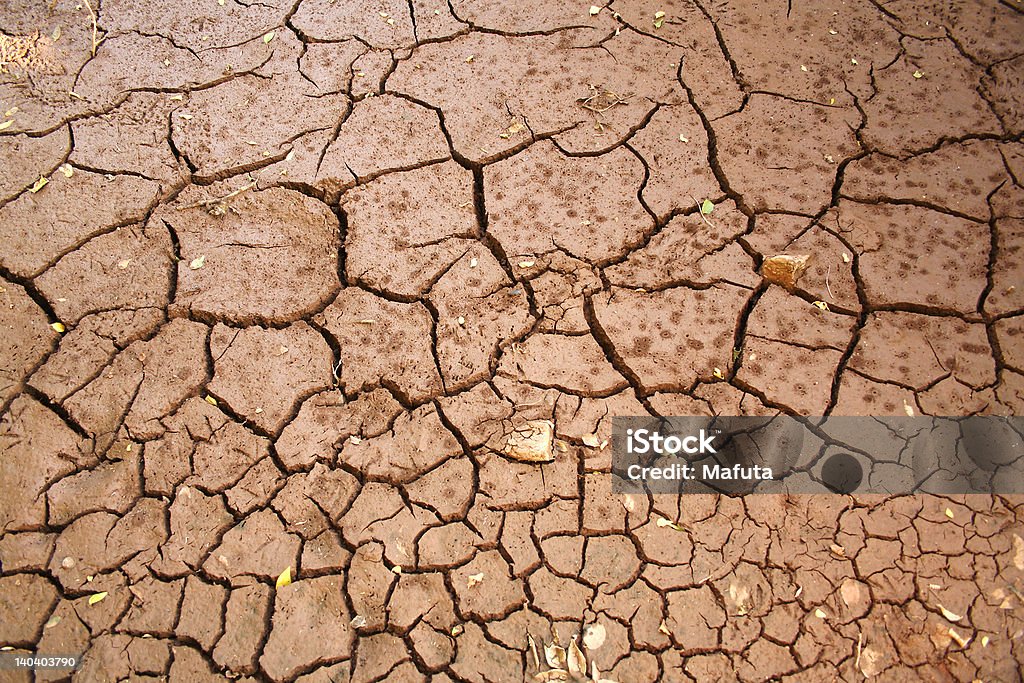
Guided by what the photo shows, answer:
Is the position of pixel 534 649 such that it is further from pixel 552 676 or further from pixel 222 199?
pixel 222 199

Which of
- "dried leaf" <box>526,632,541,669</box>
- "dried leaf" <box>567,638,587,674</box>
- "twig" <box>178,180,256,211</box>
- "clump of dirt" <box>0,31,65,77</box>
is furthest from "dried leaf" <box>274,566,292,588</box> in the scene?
"clump of dirt" <box>0,31,65,77</box>

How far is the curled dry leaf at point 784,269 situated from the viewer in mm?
2631

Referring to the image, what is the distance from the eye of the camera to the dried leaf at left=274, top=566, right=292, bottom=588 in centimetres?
213

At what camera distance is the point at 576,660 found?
6.68 ft

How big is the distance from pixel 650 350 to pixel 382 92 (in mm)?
1653

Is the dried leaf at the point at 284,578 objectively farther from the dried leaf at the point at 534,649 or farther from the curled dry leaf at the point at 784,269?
the curled dry leaf at the point at 784,269

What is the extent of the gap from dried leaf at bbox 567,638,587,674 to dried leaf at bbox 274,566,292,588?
83 centimetres

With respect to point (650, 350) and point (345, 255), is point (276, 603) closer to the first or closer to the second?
point (345, 255)

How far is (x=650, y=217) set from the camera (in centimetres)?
280

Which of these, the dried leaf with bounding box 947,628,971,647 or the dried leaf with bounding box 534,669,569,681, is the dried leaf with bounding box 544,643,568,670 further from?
the dried leaf with bounding box 947,628,971,647

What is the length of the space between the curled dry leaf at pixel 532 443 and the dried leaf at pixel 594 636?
51cm

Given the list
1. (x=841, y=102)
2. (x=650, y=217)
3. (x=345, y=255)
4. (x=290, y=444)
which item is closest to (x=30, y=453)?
(x=290, y=444)

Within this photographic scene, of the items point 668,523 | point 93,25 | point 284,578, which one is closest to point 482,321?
point 668,523

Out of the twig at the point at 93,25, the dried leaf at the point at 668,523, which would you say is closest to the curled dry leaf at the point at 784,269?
the dried leaf at the point at 668,523
